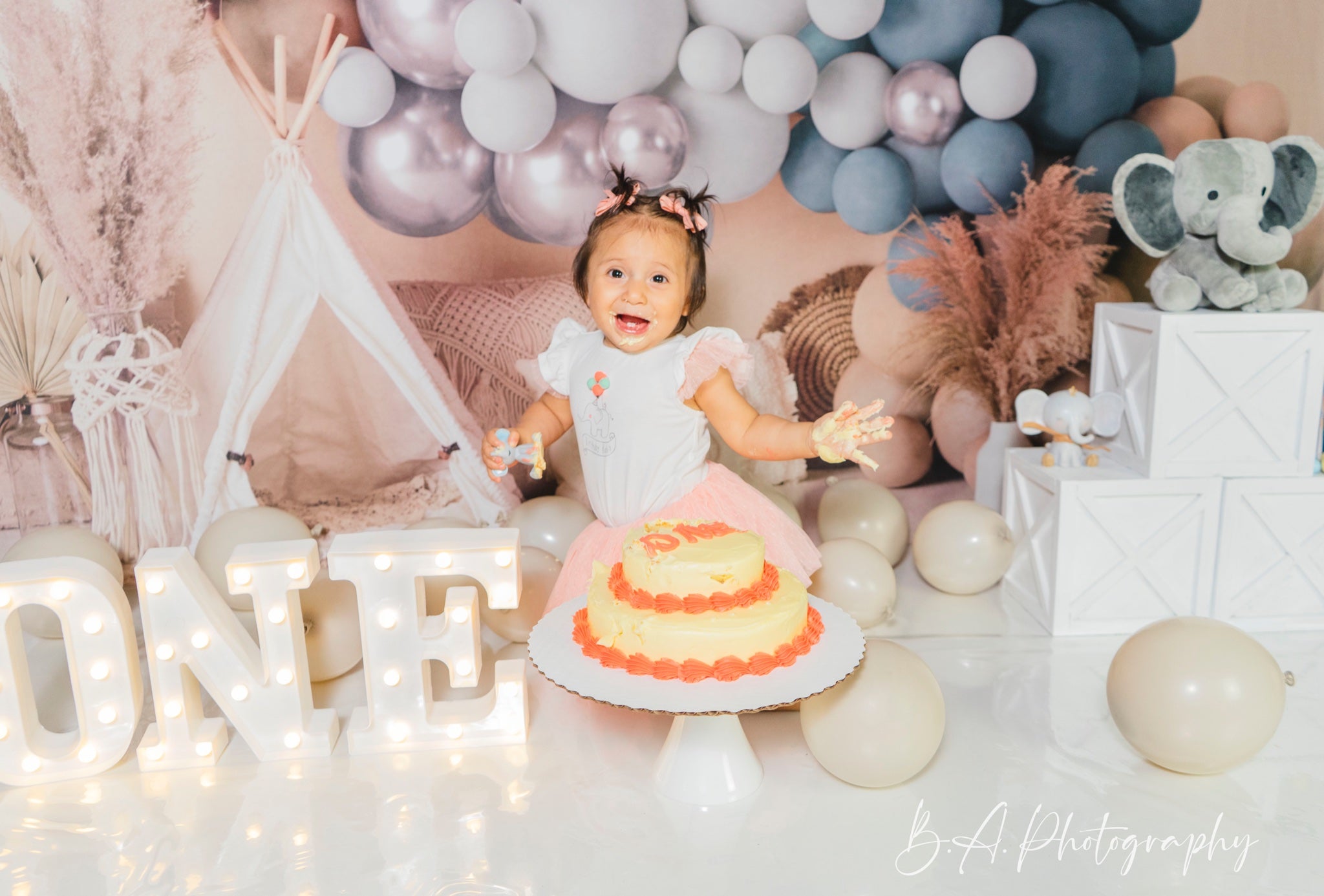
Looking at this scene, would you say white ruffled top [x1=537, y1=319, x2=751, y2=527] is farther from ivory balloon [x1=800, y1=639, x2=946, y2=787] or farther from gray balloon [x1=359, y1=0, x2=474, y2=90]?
gray balloon [x1=359, y1=0, x2=474, y2=90]

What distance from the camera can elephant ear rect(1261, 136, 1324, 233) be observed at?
2.68 meters

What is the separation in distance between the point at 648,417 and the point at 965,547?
1.13 metres

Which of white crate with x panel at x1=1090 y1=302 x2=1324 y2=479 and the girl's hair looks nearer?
the girl's hair

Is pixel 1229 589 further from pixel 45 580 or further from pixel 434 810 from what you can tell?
pixel 45 580

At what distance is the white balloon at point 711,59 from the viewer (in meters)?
3.12

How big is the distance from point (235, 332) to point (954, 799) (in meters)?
2.52

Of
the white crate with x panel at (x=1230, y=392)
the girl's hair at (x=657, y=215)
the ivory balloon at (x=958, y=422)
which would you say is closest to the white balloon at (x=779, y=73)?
the girl's hair at (x=657, y=215)

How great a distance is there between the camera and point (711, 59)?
313 cm

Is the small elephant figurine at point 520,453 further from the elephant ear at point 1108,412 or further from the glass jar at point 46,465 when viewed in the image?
the elephant ear at point 1108,412

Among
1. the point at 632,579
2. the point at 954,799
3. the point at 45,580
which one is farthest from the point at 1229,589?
the point at 45,580

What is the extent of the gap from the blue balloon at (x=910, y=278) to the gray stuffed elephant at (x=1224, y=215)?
65 cm

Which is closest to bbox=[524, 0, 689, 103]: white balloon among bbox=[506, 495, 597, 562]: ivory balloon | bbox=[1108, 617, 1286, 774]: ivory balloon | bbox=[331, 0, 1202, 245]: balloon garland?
bbox=[331, 0, 1202, 245]: balloon garland

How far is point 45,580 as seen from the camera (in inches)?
83.2
